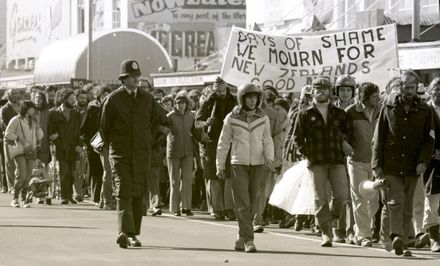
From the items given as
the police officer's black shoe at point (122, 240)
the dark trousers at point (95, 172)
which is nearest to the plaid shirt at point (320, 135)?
the police officer's black shoe at point (122, 240)

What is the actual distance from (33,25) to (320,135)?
77.3 metres

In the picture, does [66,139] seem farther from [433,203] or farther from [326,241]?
[433,203]

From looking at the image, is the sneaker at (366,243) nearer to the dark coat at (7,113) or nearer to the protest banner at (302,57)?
the protest banner at (302,57)

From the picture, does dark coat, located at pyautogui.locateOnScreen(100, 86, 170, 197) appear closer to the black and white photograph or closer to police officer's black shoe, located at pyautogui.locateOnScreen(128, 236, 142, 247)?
the black and white photograph

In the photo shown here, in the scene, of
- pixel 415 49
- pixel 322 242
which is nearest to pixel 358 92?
pixel 322 242

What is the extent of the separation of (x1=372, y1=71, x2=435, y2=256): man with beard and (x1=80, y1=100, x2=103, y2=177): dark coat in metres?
8.95

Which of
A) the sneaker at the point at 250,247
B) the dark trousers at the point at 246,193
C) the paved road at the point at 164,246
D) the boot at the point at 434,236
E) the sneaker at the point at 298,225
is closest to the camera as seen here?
the paved road at the point at 164,246

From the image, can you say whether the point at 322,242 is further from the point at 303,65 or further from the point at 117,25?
the point at 117,25

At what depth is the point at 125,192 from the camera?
53.1 feet

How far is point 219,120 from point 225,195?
1072 mm

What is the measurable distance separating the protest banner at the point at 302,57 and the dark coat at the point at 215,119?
0.48 meters

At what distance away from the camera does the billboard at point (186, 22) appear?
79000 mm

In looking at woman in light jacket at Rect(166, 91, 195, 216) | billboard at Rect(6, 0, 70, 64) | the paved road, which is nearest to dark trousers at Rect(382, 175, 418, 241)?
the paved road

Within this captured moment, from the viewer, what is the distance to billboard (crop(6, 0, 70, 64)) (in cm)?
8669
